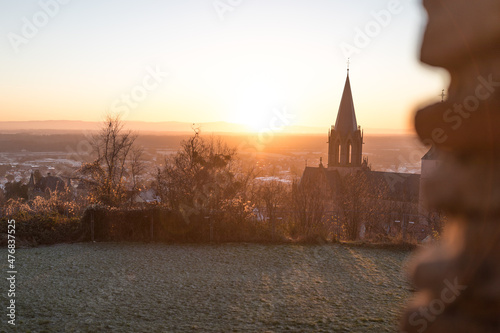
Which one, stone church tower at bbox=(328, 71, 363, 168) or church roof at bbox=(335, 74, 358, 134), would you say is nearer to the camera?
church roof at bbox=(335, 74, 358, 134)

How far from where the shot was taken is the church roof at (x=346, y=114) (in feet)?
196

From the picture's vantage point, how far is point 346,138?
200 ft

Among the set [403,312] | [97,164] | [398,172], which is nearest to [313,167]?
[398,172]

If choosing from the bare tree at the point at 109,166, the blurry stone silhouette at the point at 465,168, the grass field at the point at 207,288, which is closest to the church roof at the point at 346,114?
the bare tree at the point at 109,166

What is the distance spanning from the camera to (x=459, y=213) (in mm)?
1813

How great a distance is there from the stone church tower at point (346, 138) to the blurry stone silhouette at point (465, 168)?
→ 198 feet

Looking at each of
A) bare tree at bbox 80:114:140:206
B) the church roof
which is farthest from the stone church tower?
bare tree at bbox 80:114:140:206

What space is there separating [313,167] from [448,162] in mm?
62349

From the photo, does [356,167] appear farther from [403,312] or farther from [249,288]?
[403,312]

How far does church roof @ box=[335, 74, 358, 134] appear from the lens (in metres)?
59.8

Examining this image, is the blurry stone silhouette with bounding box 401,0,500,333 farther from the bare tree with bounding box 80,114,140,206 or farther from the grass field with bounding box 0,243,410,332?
the bare tree with bounding box 80,114,140,206

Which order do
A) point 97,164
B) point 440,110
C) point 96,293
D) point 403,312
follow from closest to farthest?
point 440,110 → point 403,312 → point 96,293 → point 97,164

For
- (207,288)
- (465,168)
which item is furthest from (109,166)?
(465,168)

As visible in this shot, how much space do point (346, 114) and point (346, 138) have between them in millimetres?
3592
